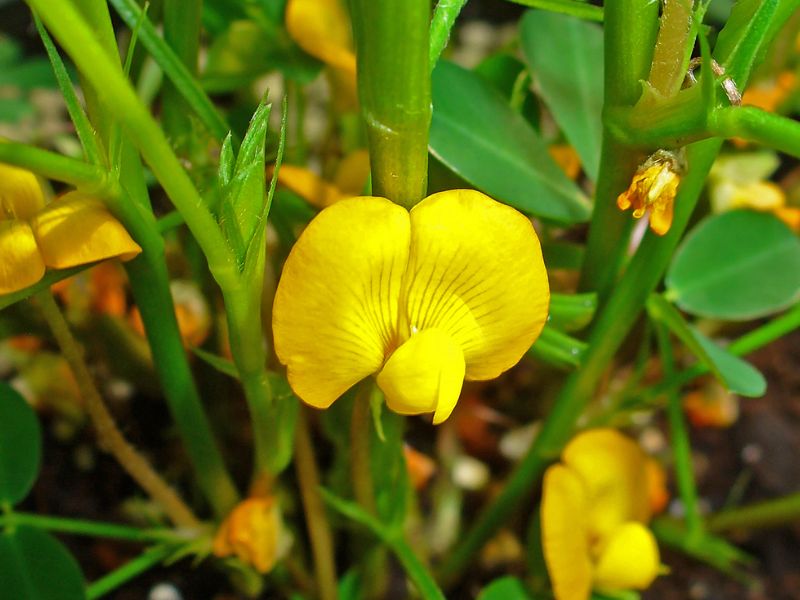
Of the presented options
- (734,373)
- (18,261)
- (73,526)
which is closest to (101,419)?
(73,526)

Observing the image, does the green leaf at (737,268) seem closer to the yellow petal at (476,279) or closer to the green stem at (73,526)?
the yellow petal at (476,279)

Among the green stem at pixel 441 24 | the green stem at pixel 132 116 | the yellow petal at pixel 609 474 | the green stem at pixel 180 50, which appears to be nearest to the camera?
the green stem at pixel 132 116

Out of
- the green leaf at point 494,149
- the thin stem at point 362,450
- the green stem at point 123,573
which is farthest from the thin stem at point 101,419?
the green leaf at point 494,149

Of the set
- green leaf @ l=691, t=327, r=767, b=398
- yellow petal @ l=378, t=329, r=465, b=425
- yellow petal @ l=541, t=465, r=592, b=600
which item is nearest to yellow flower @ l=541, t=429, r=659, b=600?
yellow petal @ l=541, t=465, r=592, b=600

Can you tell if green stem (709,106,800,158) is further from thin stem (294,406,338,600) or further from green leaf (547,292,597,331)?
thin stem (294,406,338,600)

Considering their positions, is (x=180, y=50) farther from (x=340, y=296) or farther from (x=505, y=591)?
(x=505, y=591)

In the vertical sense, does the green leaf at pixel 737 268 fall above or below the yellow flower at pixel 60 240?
below

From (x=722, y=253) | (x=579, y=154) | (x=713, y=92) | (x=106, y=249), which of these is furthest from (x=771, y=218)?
(x=106, y=249)
